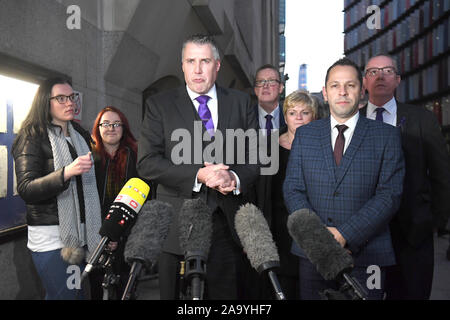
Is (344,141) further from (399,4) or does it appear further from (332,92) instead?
(399,4)

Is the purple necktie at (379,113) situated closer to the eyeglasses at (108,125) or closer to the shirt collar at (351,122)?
the shirt collar at (351,122)

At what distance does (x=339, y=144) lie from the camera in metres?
2.27

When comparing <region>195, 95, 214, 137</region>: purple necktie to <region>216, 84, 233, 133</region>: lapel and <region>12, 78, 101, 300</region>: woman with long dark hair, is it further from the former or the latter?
<region>12, 78, 101, 300</region>: woman with long dark hair

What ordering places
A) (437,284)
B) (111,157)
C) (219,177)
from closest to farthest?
(219,177)
(111,157)
(437,284)

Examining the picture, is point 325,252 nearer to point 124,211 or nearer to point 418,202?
point 124,211

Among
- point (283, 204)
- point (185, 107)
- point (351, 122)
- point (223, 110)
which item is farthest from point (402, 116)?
point (185, 107)

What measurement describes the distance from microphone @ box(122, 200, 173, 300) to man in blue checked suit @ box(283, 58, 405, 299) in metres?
0.87

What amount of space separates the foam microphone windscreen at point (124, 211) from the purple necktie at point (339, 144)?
1.12 metres

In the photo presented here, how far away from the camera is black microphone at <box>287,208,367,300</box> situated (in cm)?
132

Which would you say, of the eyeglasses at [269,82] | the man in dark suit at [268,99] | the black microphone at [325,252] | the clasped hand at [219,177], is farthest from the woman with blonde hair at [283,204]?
the black microphone at [325,252]

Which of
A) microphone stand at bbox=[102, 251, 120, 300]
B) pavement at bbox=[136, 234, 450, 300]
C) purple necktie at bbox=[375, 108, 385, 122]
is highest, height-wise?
purple necktie at bbox=[375, 108, 385, 122]

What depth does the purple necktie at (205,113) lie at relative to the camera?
224 centimetres

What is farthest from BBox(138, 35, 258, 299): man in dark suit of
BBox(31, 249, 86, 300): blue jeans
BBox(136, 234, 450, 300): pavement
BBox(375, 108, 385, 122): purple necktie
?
BBox(136, 234, 450, 300): pavement

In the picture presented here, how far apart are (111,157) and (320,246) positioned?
2.35 m
